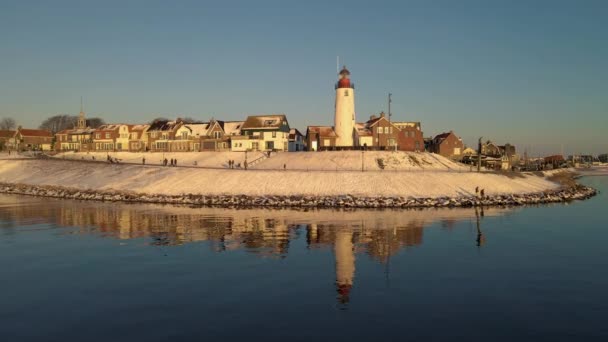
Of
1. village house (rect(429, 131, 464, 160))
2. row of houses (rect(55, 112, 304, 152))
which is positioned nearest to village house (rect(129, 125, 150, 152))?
row of houses (rect(55, 112, 304, 152))


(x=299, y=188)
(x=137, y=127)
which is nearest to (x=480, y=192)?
(x=299, y=188)

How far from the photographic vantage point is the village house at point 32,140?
146725mm

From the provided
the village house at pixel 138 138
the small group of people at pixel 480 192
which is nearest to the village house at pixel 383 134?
the small group of people at pixel 480 192

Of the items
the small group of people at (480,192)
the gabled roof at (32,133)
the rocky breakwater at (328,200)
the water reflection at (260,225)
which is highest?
the gabled roof at (32,133)

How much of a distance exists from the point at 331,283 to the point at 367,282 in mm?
1800

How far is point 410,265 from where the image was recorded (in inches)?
1084

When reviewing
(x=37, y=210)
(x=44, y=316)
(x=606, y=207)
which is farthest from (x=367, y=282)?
(x=606, y=207)

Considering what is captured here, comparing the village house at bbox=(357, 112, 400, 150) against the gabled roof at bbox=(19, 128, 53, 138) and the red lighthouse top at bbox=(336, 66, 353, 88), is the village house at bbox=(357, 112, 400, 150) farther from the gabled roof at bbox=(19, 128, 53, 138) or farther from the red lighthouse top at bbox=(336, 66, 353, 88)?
the gabled roof at bbox=(19, 128, 53, 138)

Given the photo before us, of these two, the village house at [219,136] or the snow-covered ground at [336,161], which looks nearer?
the snow-covered ground at [336,161]

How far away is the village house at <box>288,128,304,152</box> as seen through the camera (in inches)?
4203

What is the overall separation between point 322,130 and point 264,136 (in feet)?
A: 40.3

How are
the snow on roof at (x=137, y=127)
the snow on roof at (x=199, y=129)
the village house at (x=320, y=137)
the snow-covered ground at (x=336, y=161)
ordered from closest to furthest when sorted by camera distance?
the snow-covered ground at (x=336, y=161) → the village house at (x=320, y=137) → the snow on roof at (x=199, y=129) → the snow on roof at (x=137, y=127)

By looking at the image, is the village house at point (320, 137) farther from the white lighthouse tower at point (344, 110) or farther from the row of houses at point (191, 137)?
the row of houses at point (191, 137)

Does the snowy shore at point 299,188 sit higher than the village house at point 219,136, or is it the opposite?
the village house at point 219,136
